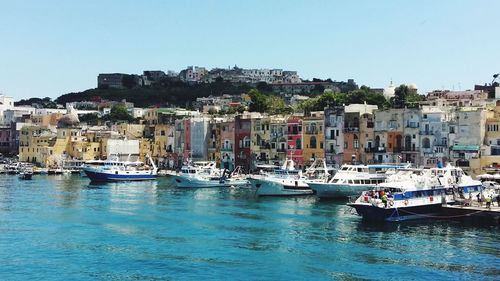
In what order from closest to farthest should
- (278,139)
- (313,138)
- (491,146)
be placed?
(491,146) → (313,138) → (278,139)

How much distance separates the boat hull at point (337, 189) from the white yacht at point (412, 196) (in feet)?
36.3

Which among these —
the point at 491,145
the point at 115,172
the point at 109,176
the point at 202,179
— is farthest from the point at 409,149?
the point at 109,176

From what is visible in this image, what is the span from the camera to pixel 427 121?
85000 millimetres

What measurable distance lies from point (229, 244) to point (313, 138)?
55.5 meters

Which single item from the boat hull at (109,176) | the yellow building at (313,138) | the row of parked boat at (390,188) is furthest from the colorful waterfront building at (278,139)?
the row of parked boat at (390,188)

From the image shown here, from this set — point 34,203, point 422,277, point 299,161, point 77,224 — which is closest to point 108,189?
point 34,203

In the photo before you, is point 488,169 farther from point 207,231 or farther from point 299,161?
point 207,231

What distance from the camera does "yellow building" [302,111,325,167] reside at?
315ft

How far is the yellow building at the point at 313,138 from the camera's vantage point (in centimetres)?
9588

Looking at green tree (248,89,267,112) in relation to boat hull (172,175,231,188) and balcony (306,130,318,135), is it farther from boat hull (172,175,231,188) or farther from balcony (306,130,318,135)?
boat hull (172,175,231,188)

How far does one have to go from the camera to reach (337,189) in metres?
68.6

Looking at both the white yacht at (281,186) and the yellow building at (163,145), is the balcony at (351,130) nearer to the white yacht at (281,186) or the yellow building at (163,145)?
the white yacht at (281,186)

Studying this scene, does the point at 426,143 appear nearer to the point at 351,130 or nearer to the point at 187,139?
the point at 351,130

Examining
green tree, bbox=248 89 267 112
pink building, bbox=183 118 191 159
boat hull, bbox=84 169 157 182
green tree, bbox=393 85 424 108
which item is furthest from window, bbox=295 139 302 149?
green tree, bbox=248 89 267 112
